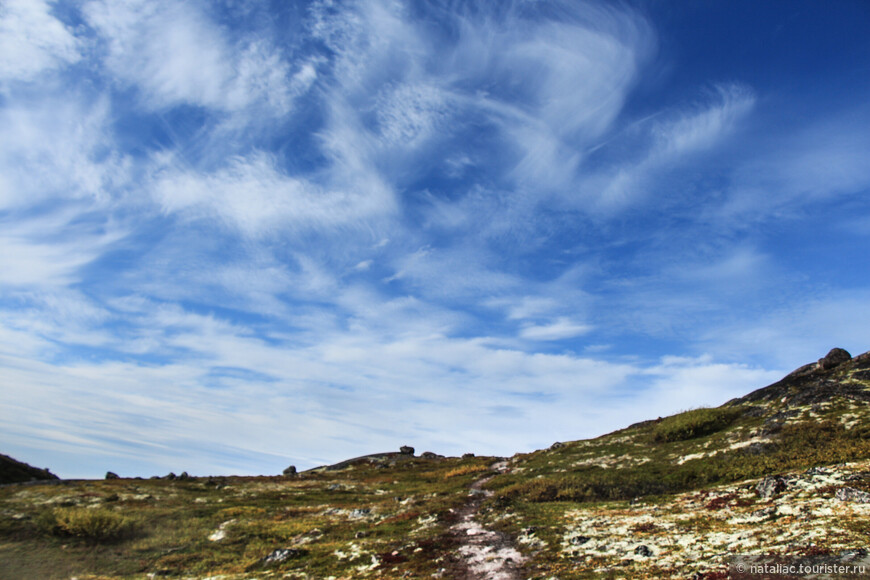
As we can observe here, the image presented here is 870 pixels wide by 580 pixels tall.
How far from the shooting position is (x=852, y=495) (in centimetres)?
2141

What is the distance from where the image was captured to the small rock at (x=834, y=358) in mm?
52844

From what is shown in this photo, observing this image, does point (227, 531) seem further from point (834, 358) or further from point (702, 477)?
point (834, 358)

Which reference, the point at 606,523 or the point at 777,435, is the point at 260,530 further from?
the point at 777,435

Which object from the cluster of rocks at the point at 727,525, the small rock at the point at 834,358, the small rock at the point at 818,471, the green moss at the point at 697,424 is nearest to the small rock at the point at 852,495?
the cluster of rocks at the point at 727,525

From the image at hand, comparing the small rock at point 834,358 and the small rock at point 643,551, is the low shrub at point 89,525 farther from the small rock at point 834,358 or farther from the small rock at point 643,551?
the small rock at point 834,358

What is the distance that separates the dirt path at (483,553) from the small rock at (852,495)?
1662 centimetres

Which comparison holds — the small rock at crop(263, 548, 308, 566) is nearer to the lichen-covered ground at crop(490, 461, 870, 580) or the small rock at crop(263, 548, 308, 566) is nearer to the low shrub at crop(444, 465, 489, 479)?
the lichen-covered ground at crop(490, 461, 870, 580)

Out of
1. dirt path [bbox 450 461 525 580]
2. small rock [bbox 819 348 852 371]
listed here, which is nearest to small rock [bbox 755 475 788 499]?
dirt path [bbox 450 461 525 580]

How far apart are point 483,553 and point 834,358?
55152mm

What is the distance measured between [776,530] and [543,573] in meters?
10.8

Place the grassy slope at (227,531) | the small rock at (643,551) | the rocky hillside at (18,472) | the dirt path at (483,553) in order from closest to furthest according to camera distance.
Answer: the small rock at (643,551), the dirt path at (483,553), the grassy slope at (227,531), the rocky hillside at (18,472)

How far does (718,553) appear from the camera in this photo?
727 inches

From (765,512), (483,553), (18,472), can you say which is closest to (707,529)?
(765,512)

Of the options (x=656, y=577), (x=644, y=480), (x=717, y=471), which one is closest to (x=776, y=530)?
(x=656, y=577)
